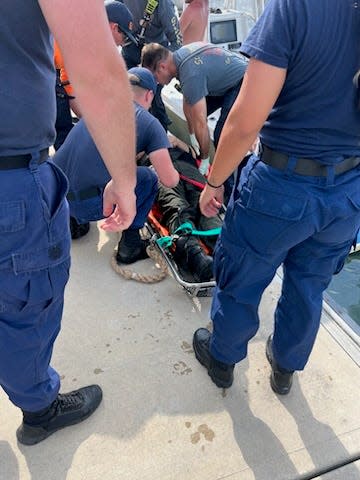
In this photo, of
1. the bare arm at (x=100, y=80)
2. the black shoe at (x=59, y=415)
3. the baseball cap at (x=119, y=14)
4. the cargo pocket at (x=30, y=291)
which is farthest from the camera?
the baseball cap at (x=119, y=14)

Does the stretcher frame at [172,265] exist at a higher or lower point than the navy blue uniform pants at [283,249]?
lower

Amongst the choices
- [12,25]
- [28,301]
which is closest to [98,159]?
[28,301]

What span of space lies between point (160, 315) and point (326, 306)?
3.10 feet

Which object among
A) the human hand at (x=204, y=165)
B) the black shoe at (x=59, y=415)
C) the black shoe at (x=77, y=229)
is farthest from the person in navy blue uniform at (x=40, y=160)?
the human hand at (x=204, y=165)

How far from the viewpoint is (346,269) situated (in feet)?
10.4

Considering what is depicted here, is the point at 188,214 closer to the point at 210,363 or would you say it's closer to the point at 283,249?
the point at 210,363

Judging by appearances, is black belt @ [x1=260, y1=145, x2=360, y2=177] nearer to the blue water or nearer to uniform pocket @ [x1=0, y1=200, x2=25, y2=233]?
uniform pocket @ [x1=0, y1=200, x2=25, y2=233]

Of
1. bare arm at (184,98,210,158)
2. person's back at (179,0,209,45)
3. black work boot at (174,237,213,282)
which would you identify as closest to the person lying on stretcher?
black work boot at (174,237,213,282)

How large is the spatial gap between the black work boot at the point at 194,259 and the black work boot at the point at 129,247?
270 mm

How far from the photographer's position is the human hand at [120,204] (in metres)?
1.15

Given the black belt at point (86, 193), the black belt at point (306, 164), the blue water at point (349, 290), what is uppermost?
the black belt at point (306, 164)

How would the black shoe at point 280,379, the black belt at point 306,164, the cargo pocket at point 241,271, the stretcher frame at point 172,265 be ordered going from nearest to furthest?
1. the black belt at point 306,164
2. the cargo pocket at point 241,271
3. the black shoe at point 280,379
4. the stretcher frame at point 172,265

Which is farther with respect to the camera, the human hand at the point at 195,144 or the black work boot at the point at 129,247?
the human hand at the point at 195,144

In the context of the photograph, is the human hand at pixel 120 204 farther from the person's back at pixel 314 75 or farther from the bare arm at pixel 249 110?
the person's back at pixel 314 75
